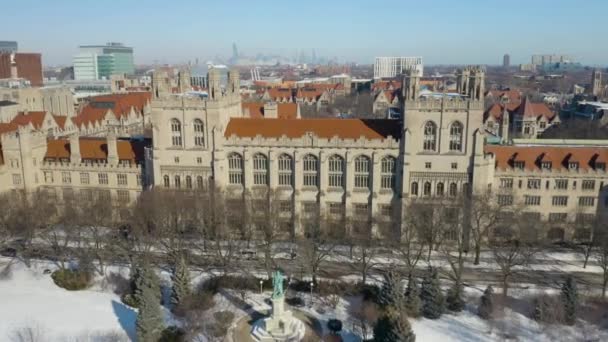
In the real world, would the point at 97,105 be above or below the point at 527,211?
above

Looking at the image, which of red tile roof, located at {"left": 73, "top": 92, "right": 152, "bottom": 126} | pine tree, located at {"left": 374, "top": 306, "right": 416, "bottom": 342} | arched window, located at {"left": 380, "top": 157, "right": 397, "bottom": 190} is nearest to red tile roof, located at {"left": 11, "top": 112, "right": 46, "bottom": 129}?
red tile roof, located at {"left": 73, "top": 92, "right": 152, "bottom": 126}

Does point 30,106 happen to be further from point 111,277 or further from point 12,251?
point 111,277

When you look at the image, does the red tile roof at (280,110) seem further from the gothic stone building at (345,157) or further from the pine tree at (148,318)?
the pine tree at (148,318)

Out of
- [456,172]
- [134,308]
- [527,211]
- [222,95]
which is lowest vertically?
[134,308]

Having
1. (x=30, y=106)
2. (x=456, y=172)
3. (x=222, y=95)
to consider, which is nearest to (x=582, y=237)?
(x=456, y=172)

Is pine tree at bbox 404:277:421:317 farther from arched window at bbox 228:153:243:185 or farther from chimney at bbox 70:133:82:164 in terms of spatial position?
chimney at bbox 70:133:82:164

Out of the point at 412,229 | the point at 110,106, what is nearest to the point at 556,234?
the point at 412,229

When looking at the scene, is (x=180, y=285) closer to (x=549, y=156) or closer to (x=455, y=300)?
(x=455, y=300)
